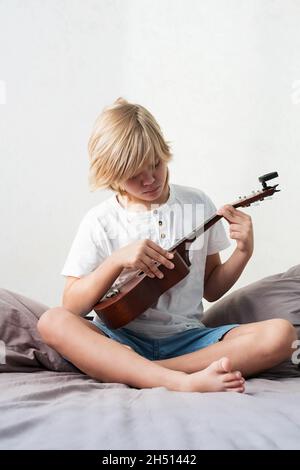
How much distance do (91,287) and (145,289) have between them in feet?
0.46

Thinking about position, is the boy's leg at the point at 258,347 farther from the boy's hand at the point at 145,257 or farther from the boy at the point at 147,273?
the boy's hand at the point at 145,257

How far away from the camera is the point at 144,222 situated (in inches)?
77.3

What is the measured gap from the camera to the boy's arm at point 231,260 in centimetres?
184

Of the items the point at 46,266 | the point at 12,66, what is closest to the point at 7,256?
the point at 46,266

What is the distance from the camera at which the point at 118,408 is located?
1.28 m

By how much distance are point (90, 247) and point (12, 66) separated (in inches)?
49.3

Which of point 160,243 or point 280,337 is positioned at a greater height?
point 160,243

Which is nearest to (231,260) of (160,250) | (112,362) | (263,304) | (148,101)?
(263,304)

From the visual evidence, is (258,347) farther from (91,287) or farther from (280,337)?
(91,287)

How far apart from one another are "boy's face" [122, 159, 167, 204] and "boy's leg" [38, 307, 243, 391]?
39 centimetres

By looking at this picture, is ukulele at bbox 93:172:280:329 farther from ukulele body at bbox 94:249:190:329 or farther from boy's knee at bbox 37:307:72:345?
boy's knee at bbox 37:307:72:345

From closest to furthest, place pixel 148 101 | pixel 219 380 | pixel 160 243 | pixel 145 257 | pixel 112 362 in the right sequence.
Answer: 1. pixel 219 380
2. pixel 112 362
3. pixel 145 257
4. pixel 160 243
5. pixel 148 101

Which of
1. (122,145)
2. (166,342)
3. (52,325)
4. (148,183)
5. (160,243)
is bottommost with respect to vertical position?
(166,342)

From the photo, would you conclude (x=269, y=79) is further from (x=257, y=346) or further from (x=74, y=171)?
(x=257, y=346)
